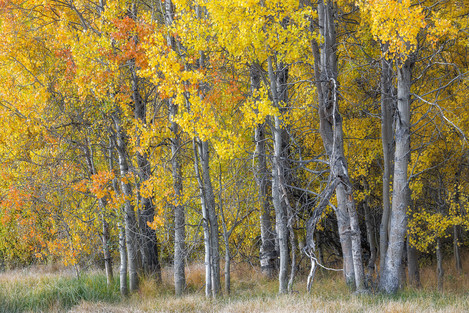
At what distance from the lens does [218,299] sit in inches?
331

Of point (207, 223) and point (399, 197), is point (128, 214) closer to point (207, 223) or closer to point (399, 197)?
point (207, 223)

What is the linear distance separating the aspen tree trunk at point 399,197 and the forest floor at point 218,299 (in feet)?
1.49

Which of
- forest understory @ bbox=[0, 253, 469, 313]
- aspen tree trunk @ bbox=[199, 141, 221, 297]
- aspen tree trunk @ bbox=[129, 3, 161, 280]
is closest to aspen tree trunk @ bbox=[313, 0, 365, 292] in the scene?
forest understory @ bbox=[0, 253, 469, 313]

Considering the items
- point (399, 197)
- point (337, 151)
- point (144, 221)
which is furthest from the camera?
point (144, 221)

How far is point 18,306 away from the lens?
366 inches

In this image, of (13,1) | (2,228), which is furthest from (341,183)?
(2,228)

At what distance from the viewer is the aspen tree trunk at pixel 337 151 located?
27.0ft

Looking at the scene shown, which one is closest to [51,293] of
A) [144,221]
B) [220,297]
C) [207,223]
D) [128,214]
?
[128,214]

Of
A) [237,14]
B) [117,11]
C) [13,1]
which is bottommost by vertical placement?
[237,14]

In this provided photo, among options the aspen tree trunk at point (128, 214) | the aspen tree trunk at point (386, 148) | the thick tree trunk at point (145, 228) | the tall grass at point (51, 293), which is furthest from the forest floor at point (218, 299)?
the aspen tree trunk at point (386, 148)

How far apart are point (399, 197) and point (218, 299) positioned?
4064 millimetres

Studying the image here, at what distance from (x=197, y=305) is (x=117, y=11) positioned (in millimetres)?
6530

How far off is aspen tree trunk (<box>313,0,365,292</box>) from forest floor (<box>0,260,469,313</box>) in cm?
64

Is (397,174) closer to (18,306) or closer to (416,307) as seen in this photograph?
(416,307)
